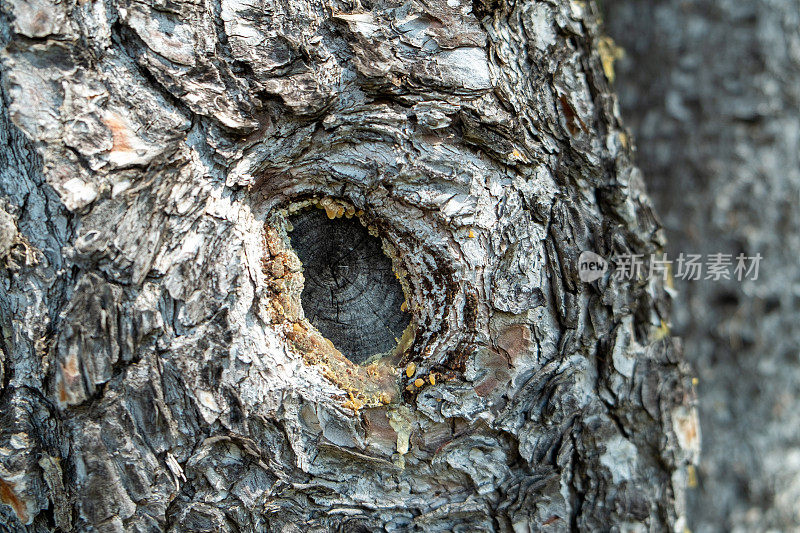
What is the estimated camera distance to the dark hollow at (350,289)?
105 cm

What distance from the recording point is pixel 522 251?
1000mm

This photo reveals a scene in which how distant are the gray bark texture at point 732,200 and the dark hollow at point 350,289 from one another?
1.30m

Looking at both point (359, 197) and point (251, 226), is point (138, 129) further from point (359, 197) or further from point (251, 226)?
point (359, 197)

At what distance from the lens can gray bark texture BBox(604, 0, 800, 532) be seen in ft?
5.50

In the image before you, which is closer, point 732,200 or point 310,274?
point 310,274

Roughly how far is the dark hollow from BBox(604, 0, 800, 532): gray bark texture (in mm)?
1295

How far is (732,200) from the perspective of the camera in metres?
1.75

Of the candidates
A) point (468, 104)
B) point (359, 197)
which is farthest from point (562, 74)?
point (359, 197)

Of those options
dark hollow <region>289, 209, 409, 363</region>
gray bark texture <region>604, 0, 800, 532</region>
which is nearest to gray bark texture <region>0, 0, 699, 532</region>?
dark hollow <region>289, 209, 409, 363</region>

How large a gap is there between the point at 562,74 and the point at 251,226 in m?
0.71

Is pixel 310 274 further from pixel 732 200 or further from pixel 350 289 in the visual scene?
pixel 732 200

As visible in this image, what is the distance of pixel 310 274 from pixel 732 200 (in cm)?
155

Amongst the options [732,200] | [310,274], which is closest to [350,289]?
[310,274]

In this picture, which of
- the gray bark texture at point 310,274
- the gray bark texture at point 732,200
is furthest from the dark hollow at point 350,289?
the gray bark texture at point 732,200
